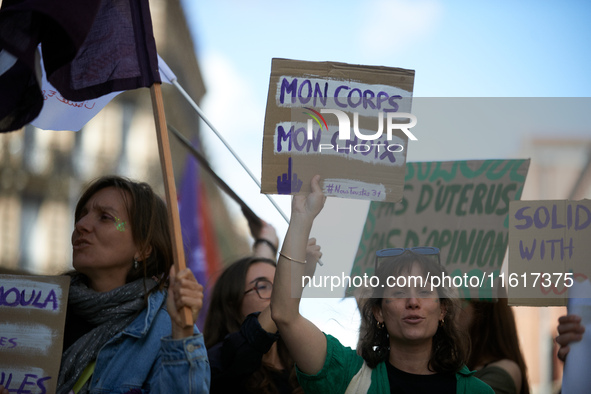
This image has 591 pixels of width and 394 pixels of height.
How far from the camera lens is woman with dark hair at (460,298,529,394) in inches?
131

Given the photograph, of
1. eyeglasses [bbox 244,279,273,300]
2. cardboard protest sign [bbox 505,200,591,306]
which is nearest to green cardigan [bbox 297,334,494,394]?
cardboard protest sign [bbox 505,200,591,306]

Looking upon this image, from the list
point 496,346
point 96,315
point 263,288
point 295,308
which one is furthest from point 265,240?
point 295,308

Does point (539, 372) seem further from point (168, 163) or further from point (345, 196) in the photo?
point (168, 163)

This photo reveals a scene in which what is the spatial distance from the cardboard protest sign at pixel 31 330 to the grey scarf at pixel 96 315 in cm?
5

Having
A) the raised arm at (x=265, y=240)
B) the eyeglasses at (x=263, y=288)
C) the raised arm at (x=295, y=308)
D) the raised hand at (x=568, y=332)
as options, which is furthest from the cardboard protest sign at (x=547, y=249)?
the raised arm at (x=265, y=240)

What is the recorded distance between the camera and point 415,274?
2766 mm

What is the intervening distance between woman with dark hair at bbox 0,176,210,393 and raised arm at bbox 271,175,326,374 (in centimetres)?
31

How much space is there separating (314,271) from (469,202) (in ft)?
3.00

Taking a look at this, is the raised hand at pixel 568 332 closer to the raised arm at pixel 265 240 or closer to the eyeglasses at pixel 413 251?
the eyeglasses at pixel 413 251

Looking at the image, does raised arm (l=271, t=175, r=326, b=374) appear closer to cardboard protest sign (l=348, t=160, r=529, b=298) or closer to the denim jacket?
the denim jacket

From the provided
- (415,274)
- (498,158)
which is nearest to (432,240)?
(498,158)

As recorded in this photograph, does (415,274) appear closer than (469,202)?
Yes

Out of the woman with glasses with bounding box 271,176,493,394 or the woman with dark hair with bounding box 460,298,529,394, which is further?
the woman with dark hair with bounding box 460,298,529,394

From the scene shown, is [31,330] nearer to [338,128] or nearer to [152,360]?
[152,360]
